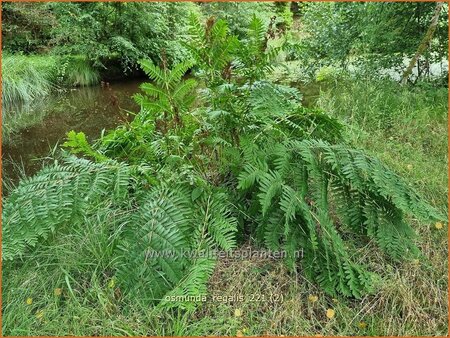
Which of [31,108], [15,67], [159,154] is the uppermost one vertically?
[159,154]

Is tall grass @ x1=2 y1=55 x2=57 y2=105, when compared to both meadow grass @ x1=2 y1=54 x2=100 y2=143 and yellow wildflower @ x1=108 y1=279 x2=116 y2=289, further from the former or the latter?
yellow wildflower @ x1=108 y1=279 x2=116 y2=289

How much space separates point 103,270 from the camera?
6.40 ft

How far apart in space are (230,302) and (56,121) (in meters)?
5.39

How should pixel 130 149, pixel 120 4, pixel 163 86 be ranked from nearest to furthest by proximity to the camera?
pixel 163 86 < pixel 130 149 < pixel 120 4

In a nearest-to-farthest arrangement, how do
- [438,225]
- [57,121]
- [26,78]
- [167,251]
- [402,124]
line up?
[167,251] < [438,225] < [402,124] < [57,121] < [26,78]

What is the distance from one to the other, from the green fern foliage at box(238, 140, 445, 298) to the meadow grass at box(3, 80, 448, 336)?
0.10 m

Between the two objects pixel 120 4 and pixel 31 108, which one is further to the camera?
pixel 120 4

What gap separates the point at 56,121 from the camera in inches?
245

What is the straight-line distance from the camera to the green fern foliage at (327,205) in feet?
5.54

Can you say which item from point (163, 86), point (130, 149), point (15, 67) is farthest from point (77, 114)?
point (163, 86)

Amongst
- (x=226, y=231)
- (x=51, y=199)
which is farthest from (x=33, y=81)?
(x=226, y=231)

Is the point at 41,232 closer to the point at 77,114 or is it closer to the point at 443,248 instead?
the point at 443,248

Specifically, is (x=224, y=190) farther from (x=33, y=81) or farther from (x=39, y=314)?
(x=33, y=81)

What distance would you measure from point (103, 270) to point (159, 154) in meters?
0.66
